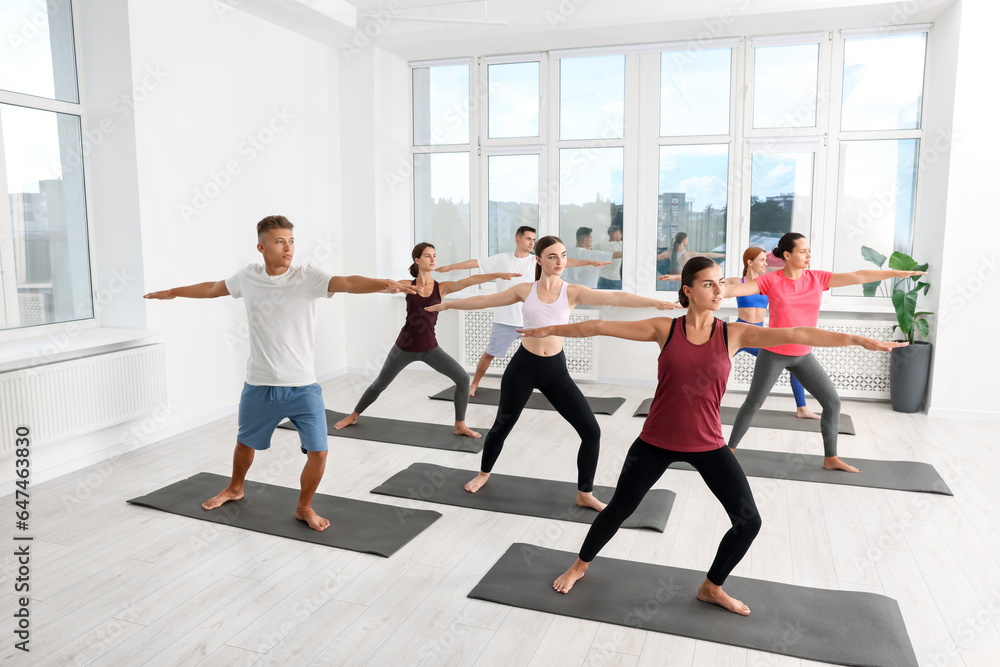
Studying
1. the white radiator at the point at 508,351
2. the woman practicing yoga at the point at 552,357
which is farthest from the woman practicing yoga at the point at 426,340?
the white radiator at the point at 508,351

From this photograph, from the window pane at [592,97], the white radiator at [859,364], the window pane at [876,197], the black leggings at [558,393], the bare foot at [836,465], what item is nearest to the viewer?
the black leggings at [558,393]

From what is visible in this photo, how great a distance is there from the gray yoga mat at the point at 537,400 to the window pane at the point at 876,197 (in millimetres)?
2428

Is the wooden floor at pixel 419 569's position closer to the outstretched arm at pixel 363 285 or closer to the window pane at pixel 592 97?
the outstretched arm at pixel 363 285

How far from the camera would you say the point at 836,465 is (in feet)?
13.8

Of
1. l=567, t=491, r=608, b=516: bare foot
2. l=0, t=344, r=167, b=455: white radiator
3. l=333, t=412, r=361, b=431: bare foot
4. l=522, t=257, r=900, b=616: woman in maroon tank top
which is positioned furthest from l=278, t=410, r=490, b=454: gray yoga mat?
l=522, t=257, r=900, b=616: woman in maroon tank top

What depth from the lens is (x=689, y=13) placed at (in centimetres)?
569

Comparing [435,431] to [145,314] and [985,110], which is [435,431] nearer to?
[145,314]

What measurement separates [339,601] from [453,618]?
0.45m

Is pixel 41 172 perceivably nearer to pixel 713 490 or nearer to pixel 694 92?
pixel 713 490

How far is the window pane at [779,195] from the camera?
6254 millimetres

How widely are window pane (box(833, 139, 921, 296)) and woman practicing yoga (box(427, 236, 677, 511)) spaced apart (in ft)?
12.0

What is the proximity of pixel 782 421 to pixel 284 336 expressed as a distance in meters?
3.74

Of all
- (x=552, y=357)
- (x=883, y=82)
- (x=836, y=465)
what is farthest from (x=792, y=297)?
(x=883, y=82)

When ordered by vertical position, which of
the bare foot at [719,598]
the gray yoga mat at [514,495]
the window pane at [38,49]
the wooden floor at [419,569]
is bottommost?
the wooden floor at [419,569]
